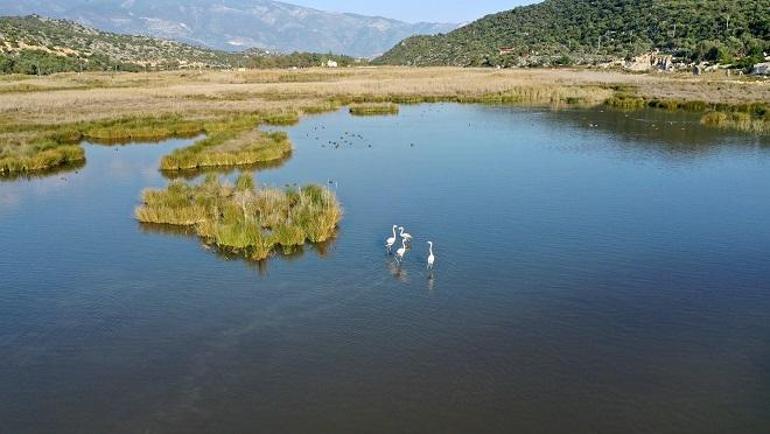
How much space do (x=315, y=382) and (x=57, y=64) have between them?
124027 mm

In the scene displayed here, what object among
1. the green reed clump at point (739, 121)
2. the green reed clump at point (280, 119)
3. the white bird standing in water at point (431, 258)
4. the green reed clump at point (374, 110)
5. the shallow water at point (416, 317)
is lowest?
the shallow water at point (416, 317)

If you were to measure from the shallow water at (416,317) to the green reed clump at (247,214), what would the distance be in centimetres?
60

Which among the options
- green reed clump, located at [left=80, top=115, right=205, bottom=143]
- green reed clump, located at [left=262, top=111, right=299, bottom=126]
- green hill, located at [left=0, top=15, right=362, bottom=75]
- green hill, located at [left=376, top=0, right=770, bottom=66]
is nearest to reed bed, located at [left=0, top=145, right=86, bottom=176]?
green reed clump, located at [left=80, top=115, right=205, bottom=143]

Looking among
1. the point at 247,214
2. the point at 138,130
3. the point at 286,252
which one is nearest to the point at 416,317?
the point at 286,252

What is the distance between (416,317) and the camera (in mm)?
14781

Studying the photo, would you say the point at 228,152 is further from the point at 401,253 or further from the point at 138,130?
the point at 401,253

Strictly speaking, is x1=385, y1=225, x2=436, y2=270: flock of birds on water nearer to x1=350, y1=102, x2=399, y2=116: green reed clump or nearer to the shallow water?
the shallow water

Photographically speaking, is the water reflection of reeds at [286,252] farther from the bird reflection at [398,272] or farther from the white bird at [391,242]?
the bird reflection at [398,272]

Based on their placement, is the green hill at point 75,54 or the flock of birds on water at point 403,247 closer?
the flock of birds on water at point 403,247

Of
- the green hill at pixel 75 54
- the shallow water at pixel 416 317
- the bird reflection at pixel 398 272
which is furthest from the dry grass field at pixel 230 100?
the green hill at pixel 75 54

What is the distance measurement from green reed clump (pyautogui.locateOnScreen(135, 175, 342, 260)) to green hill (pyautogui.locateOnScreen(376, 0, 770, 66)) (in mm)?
84243

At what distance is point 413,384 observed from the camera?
12109 millimetres

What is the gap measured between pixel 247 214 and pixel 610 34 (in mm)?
132069

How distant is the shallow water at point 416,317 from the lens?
37.3ft
